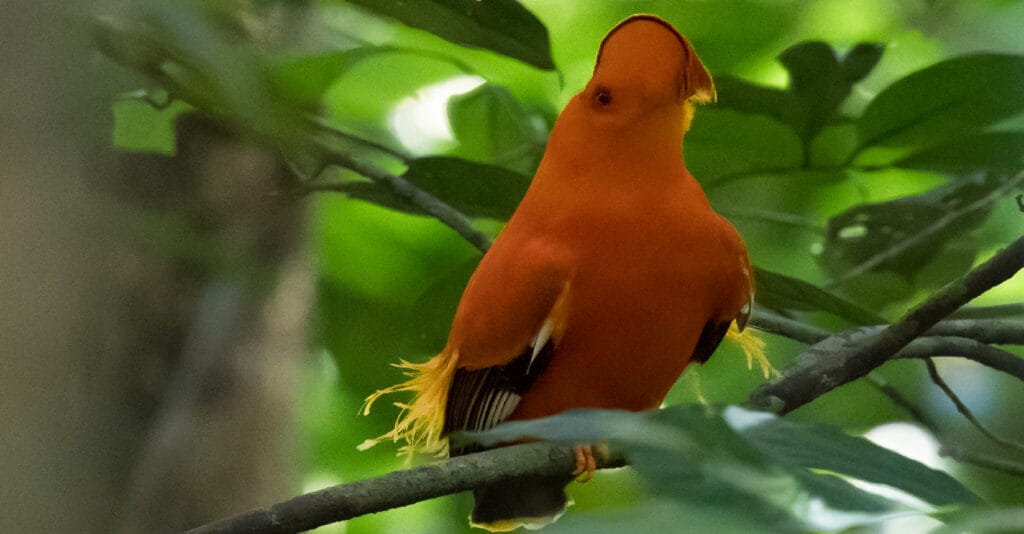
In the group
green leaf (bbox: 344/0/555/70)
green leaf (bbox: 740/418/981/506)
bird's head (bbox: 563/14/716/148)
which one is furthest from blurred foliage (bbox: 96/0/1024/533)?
green leaf (bbox: 740/418/981/506)

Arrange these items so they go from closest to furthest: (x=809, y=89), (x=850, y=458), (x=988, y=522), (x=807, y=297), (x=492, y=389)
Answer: (x=988, y=522) → (x=850, y=458) → (x=492, y=389) → (x=807, y=297) → (x=809, y=89)

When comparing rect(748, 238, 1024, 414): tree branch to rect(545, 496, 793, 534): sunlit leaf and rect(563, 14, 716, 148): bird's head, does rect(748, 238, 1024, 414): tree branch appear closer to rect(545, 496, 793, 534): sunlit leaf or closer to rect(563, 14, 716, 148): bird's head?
rect(563, 14, 716, 148): bird's head

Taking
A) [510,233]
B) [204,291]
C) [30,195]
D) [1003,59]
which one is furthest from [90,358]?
[1003,59]

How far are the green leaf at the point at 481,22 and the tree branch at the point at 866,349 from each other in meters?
0.32

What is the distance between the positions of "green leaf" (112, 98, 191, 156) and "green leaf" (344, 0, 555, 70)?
282 mm

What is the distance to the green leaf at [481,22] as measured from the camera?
0.82 meters

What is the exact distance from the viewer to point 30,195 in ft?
1.12

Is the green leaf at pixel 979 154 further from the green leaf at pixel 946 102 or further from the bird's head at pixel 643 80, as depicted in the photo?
the bird's head at pixel 643 80

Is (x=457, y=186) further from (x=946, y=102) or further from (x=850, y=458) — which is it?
(x=850, y=458)

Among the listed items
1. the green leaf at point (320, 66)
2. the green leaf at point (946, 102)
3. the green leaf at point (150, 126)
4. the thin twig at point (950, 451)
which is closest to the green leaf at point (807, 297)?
the thin twig at point (950, 451)

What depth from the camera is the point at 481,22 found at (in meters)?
0.83

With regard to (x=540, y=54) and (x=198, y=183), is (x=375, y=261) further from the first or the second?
(x=540, y=54)

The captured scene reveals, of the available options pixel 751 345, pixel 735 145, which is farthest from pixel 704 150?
pixel 751 345

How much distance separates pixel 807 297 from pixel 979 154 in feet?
0.90
